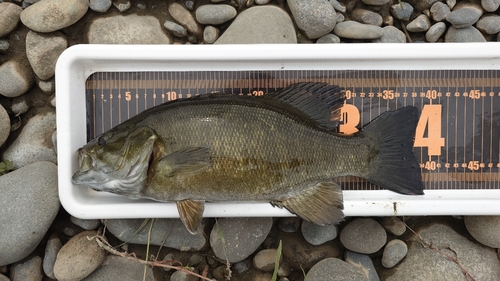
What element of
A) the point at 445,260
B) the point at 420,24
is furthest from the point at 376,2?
the point at 445,260

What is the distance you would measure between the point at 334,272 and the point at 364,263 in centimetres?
25

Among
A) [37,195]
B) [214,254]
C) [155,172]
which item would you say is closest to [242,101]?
[155,172]

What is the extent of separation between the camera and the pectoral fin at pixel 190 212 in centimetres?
236

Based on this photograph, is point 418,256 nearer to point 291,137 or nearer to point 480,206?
point 480,206

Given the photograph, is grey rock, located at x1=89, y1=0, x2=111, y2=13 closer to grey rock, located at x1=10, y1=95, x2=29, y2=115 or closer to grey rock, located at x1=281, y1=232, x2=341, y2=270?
grey rock, located at x1=10, y1=95, x2=29, y2=115

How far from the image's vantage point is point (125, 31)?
2.87 meters

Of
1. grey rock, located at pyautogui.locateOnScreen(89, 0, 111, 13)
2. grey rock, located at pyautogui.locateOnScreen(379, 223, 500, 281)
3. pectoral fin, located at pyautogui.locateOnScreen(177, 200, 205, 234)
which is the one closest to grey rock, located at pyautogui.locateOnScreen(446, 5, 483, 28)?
grey rock, located at pyautogui.locateOnScreen(379, 223, 500, 281)

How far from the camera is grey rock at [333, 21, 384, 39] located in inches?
112

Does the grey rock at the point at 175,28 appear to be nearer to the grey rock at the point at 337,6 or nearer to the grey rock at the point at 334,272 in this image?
the grey rock at the point at 337,6

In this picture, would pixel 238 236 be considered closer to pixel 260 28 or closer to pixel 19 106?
pixel 260 28

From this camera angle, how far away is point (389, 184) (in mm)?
2439

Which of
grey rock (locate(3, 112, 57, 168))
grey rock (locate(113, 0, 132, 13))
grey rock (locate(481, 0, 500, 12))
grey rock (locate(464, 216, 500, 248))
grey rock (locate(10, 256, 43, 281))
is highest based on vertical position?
grey rock (locate(481, 0, 500, 12))

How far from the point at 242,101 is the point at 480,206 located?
1691 millimetres

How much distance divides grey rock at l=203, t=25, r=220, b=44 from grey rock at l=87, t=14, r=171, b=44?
29cm
